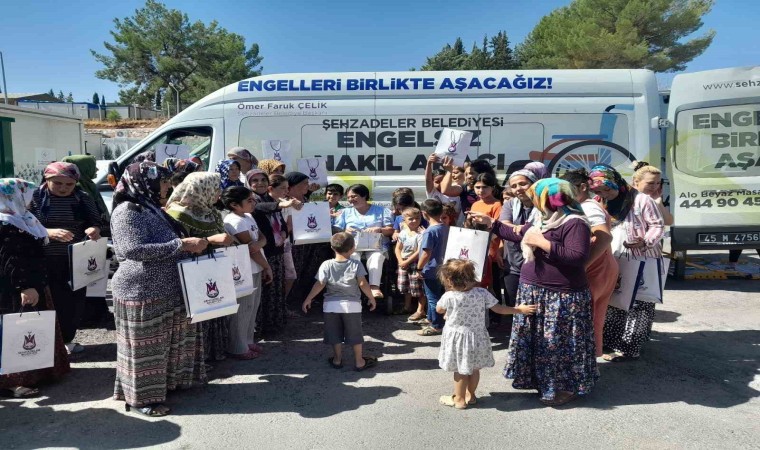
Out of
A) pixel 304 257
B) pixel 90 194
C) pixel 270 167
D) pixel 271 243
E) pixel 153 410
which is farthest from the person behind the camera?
pixel 304 257

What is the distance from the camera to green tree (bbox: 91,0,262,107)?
45781mm

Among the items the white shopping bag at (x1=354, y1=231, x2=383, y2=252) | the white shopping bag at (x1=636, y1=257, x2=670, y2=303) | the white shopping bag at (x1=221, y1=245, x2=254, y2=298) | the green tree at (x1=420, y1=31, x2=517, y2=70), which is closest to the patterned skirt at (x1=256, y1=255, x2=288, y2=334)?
the white shopping bag at (x1=354, y1=231, x2=383, y2=252)

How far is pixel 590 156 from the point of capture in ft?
22.3

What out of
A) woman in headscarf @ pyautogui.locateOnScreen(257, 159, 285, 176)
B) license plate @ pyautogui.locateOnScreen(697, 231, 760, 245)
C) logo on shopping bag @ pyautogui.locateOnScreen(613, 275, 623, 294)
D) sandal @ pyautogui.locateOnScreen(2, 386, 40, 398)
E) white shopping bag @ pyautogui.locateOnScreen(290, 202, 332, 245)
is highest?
woman in headscarf @ pyautogui.locateOnScreen(257, 159, 285, 176)

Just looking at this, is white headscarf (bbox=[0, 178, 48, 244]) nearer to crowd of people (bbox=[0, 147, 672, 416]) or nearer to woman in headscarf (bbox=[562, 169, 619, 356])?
crowd of people (bbox=[0, 147, 672, 416])

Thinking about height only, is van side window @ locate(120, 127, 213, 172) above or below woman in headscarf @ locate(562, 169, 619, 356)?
above

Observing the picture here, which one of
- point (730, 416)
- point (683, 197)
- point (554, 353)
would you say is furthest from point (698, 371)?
point (683, 197)

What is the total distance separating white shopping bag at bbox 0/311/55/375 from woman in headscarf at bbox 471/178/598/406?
10.8 feet

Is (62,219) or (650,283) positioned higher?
(62,219)

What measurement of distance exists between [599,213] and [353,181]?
391 cm

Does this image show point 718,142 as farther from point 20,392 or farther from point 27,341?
point 20,392

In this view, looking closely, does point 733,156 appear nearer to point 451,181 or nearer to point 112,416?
point 451,181

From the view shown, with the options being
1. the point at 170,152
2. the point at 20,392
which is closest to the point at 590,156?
the point at 170,152

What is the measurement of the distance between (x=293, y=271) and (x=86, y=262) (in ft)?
6.14
